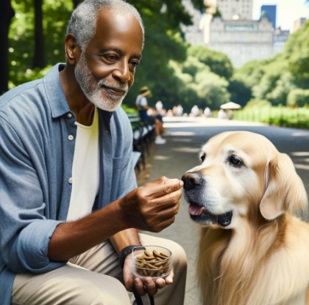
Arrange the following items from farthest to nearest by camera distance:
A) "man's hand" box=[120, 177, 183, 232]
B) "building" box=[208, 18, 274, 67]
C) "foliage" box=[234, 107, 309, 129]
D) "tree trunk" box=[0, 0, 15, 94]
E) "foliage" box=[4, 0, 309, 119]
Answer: "building" box=[208, 18, 274, 67], "foliage" box=[234, 107, 309, 129], "foliage" box=[4, 0, 309, 119], "tree trunk" box=[0, 0, 15, 94], "man's hand" box=[120, 177, 183, 232]

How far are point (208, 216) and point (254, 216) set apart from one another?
27 cm

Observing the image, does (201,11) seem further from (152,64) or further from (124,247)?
(124,247)

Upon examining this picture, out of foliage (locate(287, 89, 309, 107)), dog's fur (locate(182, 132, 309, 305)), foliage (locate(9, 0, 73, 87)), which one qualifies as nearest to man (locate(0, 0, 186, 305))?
dog's fur (locate(182, 132, 309, 305))

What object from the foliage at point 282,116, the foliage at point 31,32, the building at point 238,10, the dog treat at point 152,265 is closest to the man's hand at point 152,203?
the dog treat at point 152,265

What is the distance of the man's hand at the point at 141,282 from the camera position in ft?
6.97

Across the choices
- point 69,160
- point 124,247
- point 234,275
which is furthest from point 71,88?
point 234,275

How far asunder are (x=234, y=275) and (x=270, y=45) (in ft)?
474

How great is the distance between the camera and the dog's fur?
2516mm

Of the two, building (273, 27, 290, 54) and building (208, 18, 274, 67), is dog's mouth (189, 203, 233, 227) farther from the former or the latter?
building (273, 27, 290, 54)

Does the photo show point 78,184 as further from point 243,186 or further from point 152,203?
point 243,186

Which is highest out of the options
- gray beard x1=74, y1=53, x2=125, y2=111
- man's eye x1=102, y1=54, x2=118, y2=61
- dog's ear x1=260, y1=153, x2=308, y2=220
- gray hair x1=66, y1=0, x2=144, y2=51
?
gray hair x1=66, y1=0, x2=144, y2=51

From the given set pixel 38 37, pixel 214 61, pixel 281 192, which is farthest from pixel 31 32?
pixel 214 61

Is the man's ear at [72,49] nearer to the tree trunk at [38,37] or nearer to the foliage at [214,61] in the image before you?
the tree trunk at [38,37]

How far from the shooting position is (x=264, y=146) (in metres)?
2.62
